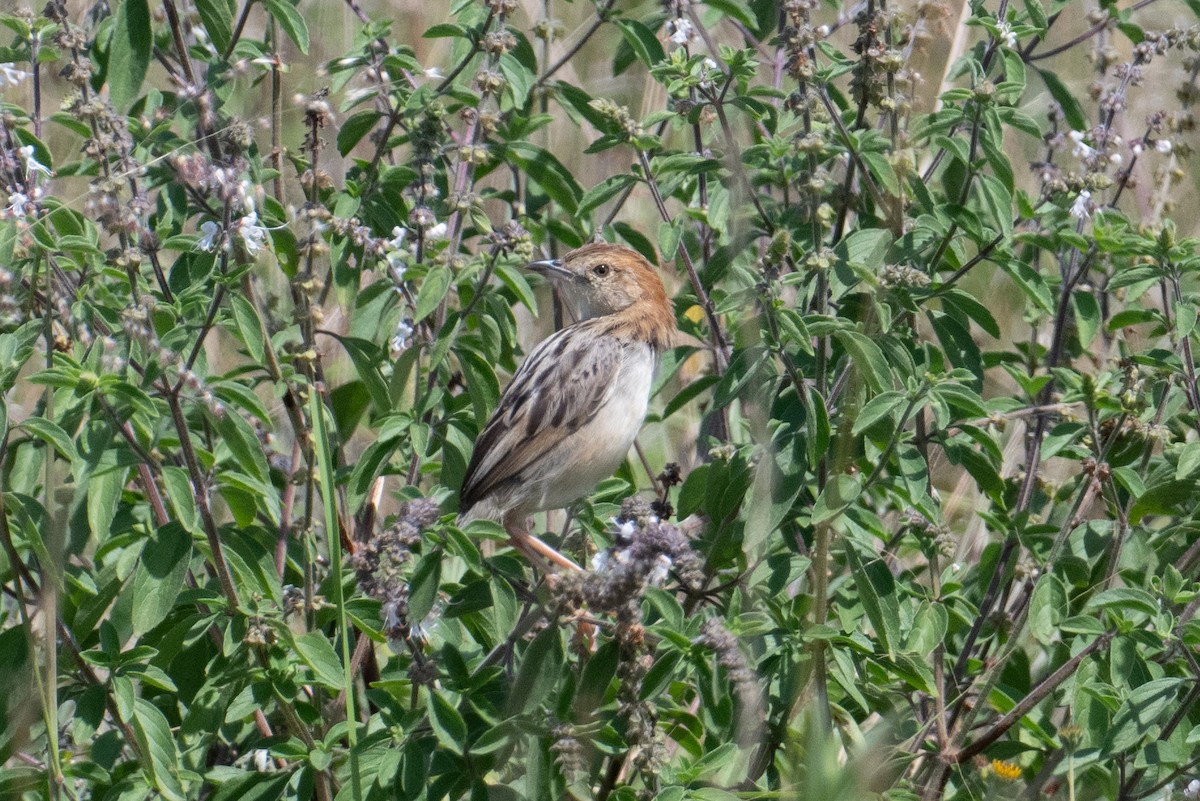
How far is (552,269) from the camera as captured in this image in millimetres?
5406

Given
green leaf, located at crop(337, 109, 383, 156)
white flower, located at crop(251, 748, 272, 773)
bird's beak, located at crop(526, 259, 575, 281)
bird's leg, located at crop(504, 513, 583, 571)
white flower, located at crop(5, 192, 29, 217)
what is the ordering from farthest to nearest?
1. bird's beak, located at crop(526, 259, 575, 281)
2. bird's leg, located at crop(504, 513, 583, 571)
3. green leaf, located at crop(337, 109, 383, 156)
4. white flower, located at crop(251, 748, 272, 773)
5. white flower, located at crop(5, 192, 29, 217)

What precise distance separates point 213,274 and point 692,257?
2750 millimetres

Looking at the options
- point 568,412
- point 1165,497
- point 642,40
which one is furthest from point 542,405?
point 1165,497

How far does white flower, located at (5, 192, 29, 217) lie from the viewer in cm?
343

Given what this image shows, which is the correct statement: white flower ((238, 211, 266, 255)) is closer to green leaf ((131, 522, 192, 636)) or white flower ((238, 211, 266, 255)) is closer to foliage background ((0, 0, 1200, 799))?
foliage background ((0, 0, 1200, 799))

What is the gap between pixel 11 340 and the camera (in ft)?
12.0

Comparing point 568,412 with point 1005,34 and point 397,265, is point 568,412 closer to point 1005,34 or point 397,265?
point 397,265

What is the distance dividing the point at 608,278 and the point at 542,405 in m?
0.74

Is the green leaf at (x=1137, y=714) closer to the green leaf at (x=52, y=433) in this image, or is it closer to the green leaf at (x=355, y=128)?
the green leaf at (x=52, y=433)

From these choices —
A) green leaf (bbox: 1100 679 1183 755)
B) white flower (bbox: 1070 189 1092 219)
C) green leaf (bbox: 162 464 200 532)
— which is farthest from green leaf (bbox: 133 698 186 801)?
white flower (bbox: 1070 189 1092 219)

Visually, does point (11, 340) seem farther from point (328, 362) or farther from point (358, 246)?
point (328, 362)

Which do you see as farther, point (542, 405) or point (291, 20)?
point (542, 405)

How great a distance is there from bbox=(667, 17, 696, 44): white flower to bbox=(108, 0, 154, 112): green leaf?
175 cm

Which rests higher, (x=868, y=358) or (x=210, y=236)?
(x=210, y=236)
